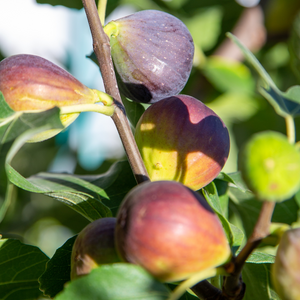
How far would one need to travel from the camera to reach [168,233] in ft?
2.02

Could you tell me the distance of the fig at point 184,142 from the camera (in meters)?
0.88

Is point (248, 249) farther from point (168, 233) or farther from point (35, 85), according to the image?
point (35, 85)

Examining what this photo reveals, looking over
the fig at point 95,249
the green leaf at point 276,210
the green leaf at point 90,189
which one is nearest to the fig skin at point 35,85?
the green leaf at point 90,189

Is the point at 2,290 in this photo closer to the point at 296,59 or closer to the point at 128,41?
the point at 128,41

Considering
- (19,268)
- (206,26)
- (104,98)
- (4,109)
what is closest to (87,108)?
(104,98)

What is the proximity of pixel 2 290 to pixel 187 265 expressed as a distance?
69cm

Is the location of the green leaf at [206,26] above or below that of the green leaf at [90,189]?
below

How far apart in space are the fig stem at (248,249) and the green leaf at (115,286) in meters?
0.15

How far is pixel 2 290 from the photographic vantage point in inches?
42.5

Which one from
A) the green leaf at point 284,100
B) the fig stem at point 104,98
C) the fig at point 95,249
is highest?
the fig stem at point 104,98

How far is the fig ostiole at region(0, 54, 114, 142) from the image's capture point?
817 millimetres

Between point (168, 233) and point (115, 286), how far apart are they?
13 centimetres

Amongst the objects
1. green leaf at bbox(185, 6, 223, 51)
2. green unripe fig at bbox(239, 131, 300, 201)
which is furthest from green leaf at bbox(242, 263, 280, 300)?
green leaf at bbox(185, 6, 223, 51)

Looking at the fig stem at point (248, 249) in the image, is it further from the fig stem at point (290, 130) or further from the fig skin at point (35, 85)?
the fig skin at point (35, 85)
